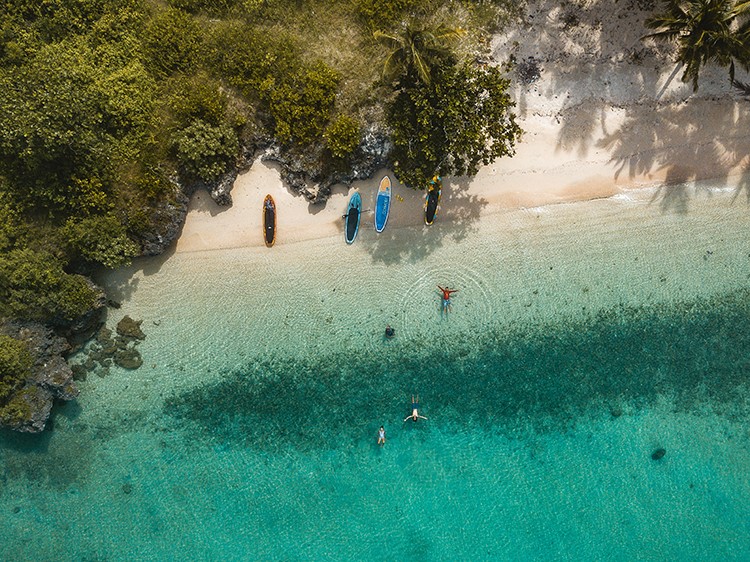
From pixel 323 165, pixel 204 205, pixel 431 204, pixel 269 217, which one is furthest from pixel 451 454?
pixel 204 205

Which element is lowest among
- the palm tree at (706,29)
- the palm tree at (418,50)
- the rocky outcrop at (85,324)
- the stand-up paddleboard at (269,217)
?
the rocky outcrop at (85,324)

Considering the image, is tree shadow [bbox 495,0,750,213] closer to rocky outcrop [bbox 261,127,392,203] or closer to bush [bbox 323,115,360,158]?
rocky outcrop [bbox 261,127,392,203]

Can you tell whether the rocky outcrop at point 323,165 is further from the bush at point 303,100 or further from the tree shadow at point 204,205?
the tree shadow at point 204,205

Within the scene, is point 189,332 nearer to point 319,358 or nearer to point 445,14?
point 319,358

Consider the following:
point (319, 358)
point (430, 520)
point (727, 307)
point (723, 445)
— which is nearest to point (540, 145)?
point (727, 307)

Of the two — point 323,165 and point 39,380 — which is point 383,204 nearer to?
point 323,165

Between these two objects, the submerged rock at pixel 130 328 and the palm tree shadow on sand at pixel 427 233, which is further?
the palm tree shadow on sand at pixel 427 233

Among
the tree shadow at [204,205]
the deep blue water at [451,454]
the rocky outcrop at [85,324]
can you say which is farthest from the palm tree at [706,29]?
the rocky outcrop at [85,324]
